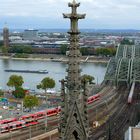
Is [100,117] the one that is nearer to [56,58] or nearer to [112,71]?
[112,71]

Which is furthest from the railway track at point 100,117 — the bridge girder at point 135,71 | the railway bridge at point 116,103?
the bridge girder at point 135,71

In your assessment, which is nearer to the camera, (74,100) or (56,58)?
(74,100)

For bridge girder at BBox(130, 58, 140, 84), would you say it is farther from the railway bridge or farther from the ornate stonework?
the ornate stonework

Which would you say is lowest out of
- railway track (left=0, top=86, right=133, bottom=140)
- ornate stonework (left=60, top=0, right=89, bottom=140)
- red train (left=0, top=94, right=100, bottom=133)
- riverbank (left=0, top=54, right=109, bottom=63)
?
riverbank (left=0, top=54, right=109, bottom=63)

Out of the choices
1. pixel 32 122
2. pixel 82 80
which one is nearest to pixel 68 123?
pixel 82 80

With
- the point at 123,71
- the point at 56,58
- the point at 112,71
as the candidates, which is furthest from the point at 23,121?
the point at 56,58

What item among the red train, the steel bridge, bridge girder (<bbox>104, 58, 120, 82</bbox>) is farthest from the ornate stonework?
bridge girder (<bbox>104, 58, 120, 82</bbox>)

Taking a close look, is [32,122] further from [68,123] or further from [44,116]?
[68,123]

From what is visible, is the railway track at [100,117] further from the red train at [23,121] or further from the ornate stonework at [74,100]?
the ornate stonework at [74,100]

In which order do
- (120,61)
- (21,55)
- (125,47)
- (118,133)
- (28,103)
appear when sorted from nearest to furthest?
1. (118,133)
2. (28,103)
3. (120,61)
4. (125,47)
5. (21,55)
